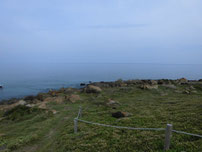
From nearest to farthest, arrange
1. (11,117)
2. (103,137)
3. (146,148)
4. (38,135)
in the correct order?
(146,148), (103,137), (38,135), (11,117)

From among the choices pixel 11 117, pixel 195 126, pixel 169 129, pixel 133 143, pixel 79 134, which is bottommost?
pixel 11 117

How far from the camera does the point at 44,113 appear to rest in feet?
56.0

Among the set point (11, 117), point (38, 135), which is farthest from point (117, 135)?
point (11, 117)

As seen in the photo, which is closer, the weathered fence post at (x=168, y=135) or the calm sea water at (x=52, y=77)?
the weathered fence post at (x=168, y=135)

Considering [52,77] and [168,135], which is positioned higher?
[168,135]

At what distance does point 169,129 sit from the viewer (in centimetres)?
596

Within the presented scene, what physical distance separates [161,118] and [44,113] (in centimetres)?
1305

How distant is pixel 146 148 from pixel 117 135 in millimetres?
2197

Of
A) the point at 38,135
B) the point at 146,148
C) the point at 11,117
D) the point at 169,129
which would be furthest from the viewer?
the point at 11,117

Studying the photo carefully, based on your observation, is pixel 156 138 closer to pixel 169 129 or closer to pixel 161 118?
pixel 169 129

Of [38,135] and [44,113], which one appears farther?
[44,113]

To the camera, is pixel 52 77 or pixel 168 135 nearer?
pixel 168 135

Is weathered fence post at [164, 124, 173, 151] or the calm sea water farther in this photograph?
the calm sea water

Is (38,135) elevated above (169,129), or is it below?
below
